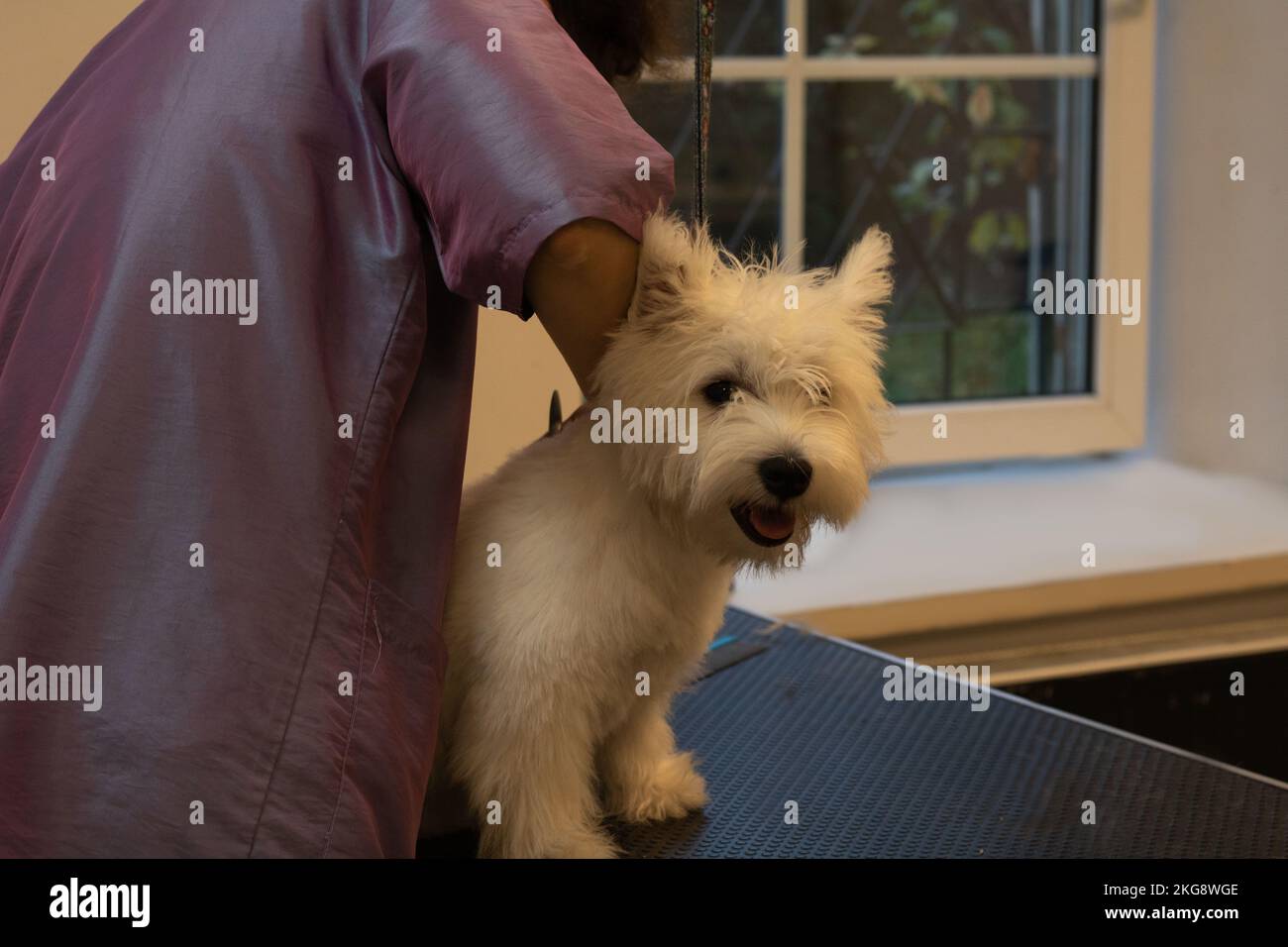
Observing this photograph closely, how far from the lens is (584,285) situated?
77 centimetres

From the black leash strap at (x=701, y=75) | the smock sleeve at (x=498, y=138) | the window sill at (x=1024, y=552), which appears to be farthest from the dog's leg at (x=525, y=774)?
the window sill at (x=1024, y=552)

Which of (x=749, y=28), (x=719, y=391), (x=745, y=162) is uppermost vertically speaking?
(x=749, y=28)

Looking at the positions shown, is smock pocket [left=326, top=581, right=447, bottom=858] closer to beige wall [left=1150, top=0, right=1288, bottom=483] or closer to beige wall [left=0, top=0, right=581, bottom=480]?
beige wall [left=0, top=0, right=581, bottom=480]

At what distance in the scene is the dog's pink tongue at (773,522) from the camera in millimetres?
800

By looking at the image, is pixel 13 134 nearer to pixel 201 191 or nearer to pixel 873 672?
pixel 201 191

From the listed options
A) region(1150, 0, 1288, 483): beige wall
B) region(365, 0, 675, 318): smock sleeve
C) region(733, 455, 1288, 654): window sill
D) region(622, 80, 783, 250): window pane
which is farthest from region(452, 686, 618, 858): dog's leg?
Result: region(1150, 0, 1288, 483): beige wall

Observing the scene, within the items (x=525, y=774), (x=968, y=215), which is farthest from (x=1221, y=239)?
(x=525, y=774)

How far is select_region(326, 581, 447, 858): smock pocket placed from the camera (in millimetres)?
739

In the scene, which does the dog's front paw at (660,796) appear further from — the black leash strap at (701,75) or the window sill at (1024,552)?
the window sill at (1024,552)

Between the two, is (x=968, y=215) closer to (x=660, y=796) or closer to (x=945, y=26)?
(x=945, y=26)

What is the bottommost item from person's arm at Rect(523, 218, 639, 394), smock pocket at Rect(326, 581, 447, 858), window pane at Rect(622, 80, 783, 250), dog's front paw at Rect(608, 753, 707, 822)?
dog's front paw at Rect(608, 753, 707, 822)

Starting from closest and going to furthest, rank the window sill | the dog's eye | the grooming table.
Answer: the dog's eye
the grooming table
the window sill

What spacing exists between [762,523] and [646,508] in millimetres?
78
